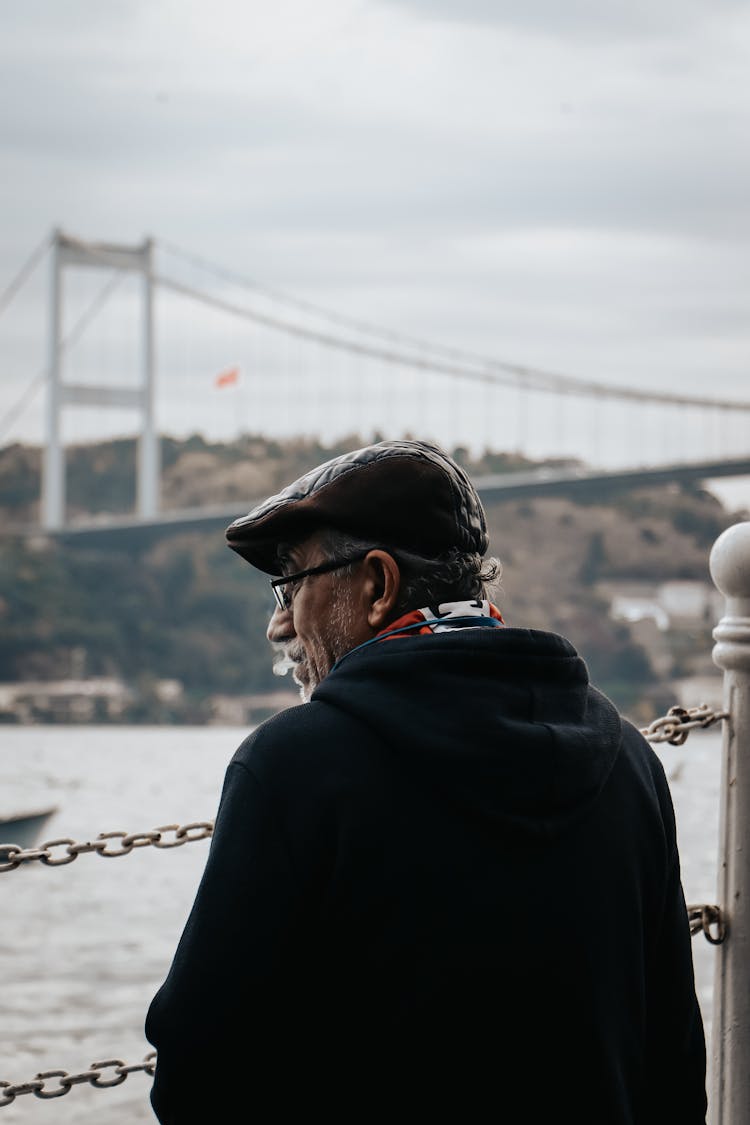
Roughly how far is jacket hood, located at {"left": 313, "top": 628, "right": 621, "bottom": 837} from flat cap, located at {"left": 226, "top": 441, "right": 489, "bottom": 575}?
76 millimetres

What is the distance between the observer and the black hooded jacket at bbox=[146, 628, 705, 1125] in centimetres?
86

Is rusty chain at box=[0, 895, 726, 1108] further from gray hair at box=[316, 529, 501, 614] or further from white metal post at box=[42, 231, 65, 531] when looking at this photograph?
white metal post at box=[42, 231, 65, 531]

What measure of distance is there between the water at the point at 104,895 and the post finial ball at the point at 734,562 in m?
7.41

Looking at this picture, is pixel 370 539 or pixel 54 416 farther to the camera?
pixel 54 416

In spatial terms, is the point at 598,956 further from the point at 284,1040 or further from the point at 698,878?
the point at 698,878

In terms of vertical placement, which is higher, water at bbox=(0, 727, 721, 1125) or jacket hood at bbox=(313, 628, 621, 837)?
jacket hood at bbox=(313, 628, 621, 837)

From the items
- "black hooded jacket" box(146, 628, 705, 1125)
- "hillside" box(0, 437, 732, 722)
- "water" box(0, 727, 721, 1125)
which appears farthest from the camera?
"hillside" box(0, 437, 732, 722)

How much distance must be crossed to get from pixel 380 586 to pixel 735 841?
0.83 meters

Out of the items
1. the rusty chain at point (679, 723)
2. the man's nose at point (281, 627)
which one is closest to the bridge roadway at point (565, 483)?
the rusty chain at point (679, 723)

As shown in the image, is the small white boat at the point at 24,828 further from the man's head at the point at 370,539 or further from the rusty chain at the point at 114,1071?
the man's head at the point at 370,539

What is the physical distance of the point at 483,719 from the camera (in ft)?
2.92

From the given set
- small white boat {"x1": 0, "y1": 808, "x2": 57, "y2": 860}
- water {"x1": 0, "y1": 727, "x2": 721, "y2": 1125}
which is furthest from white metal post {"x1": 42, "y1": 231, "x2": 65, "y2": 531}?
small white boat {"x1": 0, "y1": 808, "x2": 57, "y2": 860}

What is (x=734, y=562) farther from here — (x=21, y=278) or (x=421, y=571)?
(x=21, y=278)

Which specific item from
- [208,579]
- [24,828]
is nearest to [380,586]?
[24,828]
